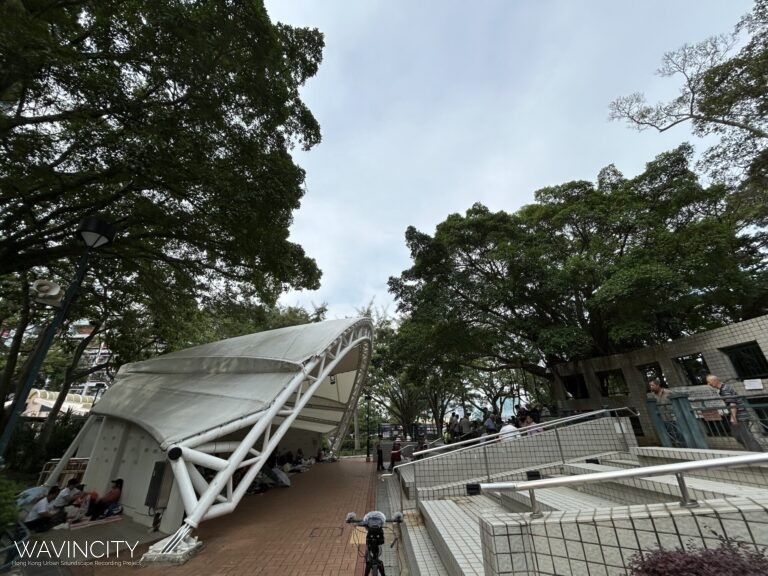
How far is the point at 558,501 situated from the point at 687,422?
3.46 m

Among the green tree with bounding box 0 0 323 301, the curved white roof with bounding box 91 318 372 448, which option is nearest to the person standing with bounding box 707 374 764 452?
the curved white roof with bounding box 91 318 372 448

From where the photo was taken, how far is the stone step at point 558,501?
4.08 meters

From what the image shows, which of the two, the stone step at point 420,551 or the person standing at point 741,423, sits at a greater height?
the person standing at point 741,423

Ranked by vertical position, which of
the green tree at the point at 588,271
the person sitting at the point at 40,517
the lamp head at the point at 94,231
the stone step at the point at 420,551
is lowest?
the stone step at the point at 420,551

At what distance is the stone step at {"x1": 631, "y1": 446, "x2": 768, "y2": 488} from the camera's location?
3767mm

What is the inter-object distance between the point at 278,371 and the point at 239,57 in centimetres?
789

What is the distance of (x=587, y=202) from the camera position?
14.8 m

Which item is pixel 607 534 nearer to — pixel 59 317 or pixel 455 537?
pixel 455 537

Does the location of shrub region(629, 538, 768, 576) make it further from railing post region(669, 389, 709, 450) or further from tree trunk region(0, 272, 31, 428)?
tree trunk region(0, 272, 31, 428)

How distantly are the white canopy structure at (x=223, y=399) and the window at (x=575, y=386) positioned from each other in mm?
10934

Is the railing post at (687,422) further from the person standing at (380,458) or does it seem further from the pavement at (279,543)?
the person standing at (380,458)

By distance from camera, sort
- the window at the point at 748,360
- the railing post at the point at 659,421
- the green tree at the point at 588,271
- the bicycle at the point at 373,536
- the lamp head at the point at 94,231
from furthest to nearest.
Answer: the green tree at the point at 588,271 < the window at the point at 748,360 < the railing post at the point at 659,421 < the lamp head at the point at 94,231 < the bicycle at the point at 373,536

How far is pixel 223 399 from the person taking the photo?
26.2 feet

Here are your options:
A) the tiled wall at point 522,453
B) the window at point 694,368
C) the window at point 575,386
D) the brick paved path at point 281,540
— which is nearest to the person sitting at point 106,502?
the brick paved path at point 281,540
